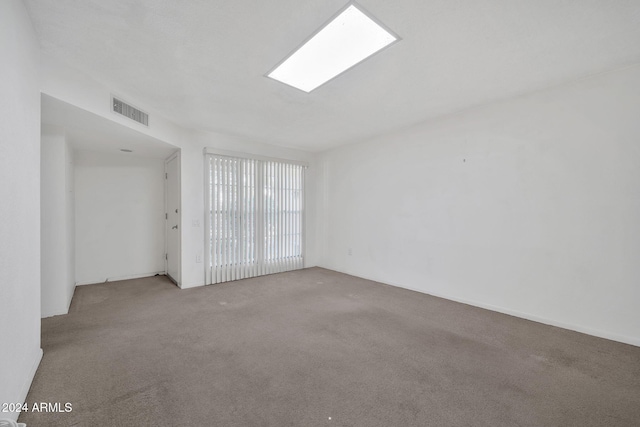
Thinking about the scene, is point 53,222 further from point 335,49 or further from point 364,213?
point 364,213

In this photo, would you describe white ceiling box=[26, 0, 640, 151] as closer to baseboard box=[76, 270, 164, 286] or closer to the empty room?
the empty room

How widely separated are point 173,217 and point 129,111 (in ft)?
6.72

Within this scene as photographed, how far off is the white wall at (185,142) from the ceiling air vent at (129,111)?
0.06m

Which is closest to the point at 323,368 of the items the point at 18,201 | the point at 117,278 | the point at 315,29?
the point at 18,201

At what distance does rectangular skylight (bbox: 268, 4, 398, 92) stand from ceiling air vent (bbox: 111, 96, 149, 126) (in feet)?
5.85

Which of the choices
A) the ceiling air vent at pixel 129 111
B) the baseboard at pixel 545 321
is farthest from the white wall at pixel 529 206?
the ceiling air vent at pixel 129 111

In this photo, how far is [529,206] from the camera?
3.00 metres

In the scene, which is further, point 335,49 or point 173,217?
point 173,217

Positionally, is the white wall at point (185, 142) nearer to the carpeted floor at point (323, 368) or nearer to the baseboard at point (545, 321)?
the carpeted floor at point (323, 368)

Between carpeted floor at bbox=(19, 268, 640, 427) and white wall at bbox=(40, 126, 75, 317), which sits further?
white wall at bbox=(40, 126, 75, 317)

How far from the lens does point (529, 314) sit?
2990mm

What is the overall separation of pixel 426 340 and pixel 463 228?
1759mm

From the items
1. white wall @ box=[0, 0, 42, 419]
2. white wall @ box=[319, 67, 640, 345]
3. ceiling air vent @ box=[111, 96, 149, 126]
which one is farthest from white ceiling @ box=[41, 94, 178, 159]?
white wall @ box=[319, 67, 640, 345]

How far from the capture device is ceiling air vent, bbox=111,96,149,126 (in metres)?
2.79
